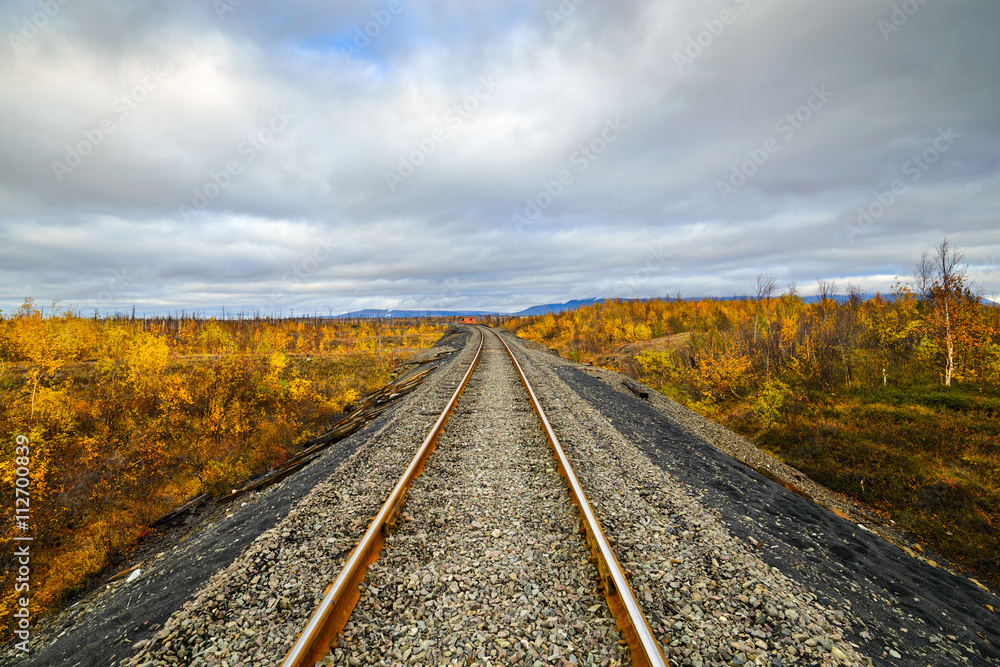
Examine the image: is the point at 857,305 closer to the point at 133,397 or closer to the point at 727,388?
the point at 727,388

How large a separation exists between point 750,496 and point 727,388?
11407 millimetres

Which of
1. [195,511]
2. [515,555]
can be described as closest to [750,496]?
[515,555]

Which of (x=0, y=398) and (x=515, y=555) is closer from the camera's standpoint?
(x=515, y=555)

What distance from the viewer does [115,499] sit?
30.8 feet

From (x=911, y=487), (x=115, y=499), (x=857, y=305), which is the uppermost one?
(x=857, y=305)

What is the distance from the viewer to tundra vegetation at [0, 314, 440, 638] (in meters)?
7.35

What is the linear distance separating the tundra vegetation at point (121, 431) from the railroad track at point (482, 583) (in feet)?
18.3

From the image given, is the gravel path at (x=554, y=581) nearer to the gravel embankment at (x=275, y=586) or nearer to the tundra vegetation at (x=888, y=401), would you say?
the gravel embankment at (x=275, y=586)

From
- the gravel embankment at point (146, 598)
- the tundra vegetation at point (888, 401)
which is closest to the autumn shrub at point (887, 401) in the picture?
the tundra vegetation at point (888, 401)

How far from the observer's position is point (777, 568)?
3.90 m

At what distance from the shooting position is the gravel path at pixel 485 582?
2.88 metres

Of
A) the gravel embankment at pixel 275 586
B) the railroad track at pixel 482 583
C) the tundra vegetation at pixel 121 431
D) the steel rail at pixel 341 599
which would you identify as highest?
the steel rail at pixel 341 599

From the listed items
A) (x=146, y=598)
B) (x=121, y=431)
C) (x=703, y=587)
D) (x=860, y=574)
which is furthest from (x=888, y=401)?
(x=121, y=431)

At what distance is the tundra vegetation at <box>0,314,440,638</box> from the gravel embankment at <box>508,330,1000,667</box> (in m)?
8.50
